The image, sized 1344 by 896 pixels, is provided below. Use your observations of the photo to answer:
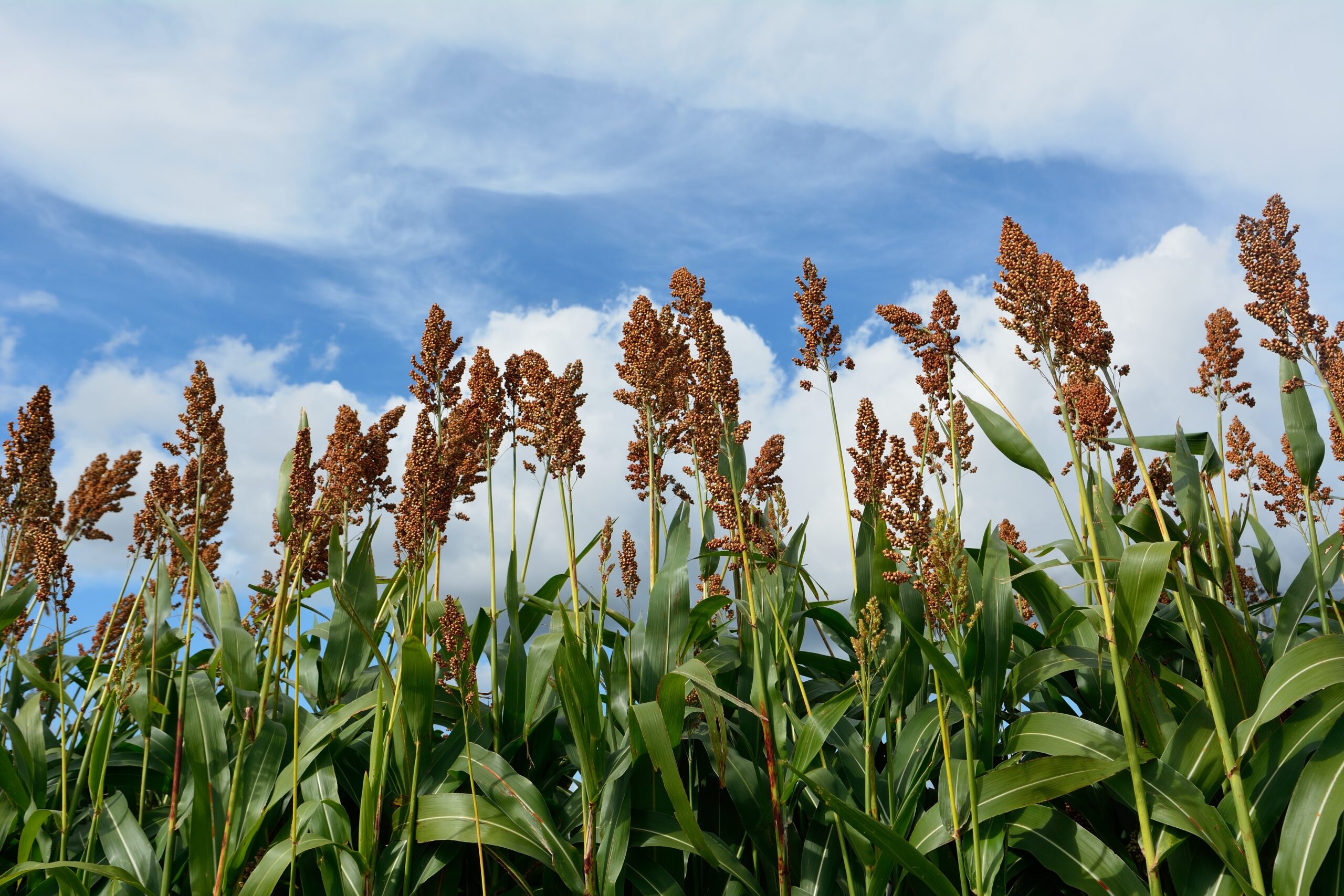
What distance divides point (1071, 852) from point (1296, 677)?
0.74 metres

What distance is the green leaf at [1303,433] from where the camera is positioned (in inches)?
109

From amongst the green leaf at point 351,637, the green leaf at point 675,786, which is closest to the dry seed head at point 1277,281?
the green leaf at point 675,786

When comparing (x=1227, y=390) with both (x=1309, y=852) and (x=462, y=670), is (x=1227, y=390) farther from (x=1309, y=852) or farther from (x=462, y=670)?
(x=462, y=670)

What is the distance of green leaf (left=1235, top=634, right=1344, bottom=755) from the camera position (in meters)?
2.16

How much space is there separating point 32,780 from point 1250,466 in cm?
563

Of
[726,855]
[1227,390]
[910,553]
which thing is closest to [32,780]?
[726,855]

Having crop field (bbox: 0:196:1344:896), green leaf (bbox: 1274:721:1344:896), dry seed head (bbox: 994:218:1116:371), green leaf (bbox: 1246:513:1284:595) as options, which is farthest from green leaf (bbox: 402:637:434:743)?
green leaf (bbox: 1246:513:1284:595)

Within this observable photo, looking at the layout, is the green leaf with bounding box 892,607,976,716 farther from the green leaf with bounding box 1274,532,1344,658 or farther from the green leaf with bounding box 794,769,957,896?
the green leaf with bounding box 1274,532,1344,658

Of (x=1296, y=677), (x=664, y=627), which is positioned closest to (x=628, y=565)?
(x=664, y=627)

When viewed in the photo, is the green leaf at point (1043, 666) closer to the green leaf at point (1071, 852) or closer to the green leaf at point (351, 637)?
the green leaf at point (1071, 852)

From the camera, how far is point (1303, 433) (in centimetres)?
277

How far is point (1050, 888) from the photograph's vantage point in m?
2.50

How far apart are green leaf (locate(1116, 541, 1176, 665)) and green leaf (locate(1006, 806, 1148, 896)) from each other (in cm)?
49

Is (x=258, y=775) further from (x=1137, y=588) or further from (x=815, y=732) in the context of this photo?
(x=1137, y=588)
